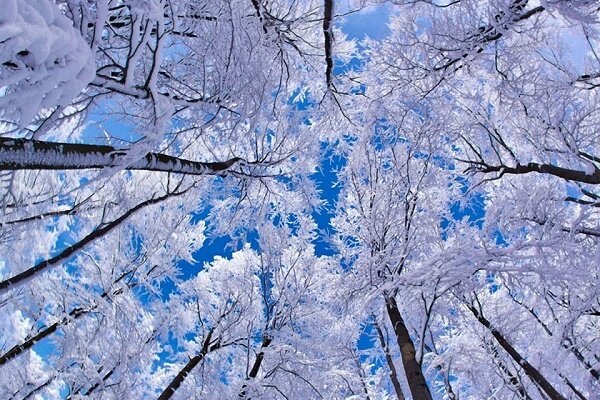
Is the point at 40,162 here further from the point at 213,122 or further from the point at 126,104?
the point at 126,104

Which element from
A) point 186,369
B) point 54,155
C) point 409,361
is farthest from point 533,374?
point 54,155

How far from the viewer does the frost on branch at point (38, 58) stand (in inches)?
38.0

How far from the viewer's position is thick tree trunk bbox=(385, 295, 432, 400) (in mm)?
4133

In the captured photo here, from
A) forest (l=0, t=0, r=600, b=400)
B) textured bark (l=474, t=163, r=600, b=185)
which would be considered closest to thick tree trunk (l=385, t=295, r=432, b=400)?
forest (l=0, t=0, r=600, b=400)

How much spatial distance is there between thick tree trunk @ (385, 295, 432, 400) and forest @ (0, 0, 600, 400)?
0.03 m

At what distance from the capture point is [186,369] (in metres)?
5.72

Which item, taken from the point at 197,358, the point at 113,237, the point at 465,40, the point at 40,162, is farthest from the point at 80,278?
the point at 465,40

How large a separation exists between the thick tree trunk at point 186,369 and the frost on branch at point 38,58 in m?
4.84

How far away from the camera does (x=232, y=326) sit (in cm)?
650

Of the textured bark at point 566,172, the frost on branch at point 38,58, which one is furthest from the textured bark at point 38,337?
the textured bark at point 566,172

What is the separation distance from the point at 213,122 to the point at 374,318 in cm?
579

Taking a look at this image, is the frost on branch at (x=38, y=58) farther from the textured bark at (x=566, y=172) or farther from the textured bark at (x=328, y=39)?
the textured bark at (x=566, y=172)

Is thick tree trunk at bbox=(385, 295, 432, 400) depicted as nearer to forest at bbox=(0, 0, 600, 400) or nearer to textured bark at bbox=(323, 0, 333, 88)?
forest at bbox=(0, 0, 600, 400)

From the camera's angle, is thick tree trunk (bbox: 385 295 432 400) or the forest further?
thick tree trunk (bbox: 385 295 432 400)
